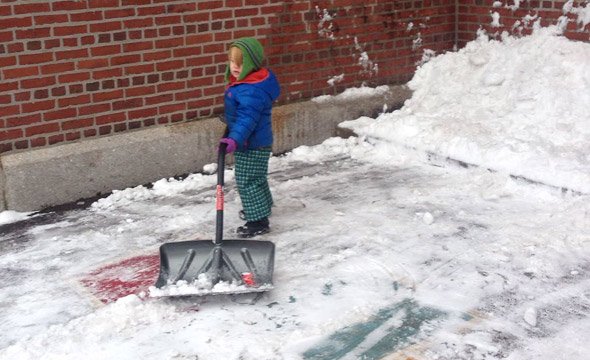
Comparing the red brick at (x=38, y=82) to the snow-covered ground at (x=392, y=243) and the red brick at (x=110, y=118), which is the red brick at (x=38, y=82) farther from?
the snow-covered ground at (x=392, y=243)

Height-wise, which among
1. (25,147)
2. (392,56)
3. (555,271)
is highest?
(392,56)

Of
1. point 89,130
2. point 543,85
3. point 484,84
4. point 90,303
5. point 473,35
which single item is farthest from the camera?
point 473,35

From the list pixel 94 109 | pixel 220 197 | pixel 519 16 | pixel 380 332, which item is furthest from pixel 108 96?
pixel 519 16

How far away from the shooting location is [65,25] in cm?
541

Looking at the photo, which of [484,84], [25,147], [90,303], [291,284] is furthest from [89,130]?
[484,84]

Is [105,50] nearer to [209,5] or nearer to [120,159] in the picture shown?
[120,159]

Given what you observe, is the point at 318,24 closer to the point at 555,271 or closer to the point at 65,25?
the point at 65,25

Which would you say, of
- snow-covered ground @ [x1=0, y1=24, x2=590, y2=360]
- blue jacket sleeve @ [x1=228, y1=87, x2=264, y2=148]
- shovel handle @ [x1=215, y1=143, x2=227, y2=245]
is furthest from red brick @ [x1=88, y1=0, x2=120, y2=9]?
shovel handle @ [x1=215, y1=143, x2=227, y2=245]

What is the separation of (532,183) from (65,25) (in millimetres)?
3710

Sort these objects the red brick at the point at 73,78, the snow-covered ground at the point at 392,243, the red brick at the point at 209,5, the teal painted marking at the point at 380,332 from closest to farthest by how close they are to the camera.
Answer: the teal painted marking at the point at 380,332 < the snow-covered ground at the point at 392,243 < the red brick at the point at 73,78 < the red brick at the point at 209,5

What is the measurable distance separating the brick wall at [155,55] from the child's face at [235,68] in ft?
5.27

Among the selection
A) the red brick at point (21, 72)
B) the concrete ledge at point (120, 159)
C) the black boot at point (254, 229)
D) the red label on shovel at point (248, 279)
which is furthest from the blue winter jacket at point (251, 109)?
the red brick at point (21, 72)

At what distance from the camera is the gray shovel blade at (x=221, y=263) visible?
3.86 metres

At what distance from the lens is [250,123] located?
4418 millimetres
